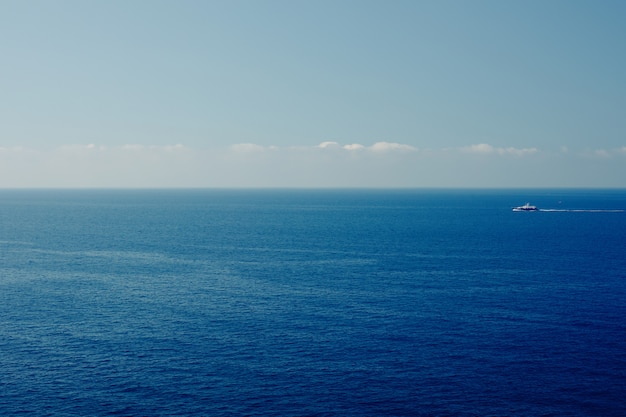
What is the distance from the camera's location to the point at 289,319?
109000mm

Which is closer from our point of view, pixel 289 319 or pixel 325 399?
pixel 325 399

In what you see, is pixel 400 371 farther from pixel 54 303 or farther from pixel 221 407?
pixel 54 303

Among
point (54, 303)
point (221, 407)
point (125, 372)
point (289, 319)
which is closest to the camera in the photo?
point (221, 407)

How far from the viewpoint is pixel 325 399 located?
75.3m

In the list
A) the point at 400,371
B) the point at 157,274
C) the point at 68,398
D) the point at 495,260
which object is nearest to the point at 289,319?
the point at 400,371

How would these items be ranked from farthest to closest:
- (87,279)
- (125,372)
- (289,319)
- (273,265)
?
→ (273,265) → (87,279) → (289,319) → (125,372)

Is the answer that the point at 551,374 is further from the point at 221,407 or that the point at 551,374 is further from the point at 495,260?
the point at 495,260

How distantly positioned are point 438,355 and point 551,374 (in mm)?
16641

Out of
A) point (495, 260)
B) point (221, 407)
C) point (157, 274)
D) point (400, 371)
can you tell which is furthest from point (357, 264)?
point (221, 407)

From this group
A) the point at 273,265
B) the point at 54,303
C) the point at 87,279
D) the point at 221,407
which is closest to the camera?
the point at 221,407

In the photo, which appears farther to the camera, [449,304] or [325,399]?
[449,304]

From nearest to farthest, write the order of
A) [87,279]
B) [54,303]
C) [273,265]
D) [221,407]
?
[221,407] < [54,303] < [87,279] < [273,265]

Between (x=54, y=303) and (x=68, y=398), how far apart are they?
163 ft

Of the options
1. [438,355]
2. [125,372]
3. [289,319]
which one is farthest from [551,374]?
[125,372]
